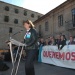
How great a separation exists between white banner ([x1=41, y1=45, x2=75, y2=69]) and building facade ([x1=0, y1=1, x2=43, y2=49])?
1380 inches

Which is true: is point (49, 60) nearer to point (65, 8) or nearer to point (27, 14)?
point (65, 8)

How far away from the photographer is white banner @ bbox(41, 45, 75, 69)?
898 cm

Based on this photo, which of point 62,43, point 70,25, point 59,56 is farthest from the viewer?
point 70,25

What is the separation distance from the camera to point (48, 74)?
7.09 meters

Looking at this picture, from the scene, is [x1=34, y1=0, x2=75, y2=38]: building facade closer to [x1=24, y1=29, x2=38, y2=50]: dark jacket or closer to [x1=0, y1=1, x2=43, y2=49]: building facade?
[x1=0, y1=1, x2=43, y2=49]: building facade

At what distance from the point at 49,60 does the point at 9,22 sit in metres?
39.8

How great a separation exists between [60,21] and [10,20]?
25983mm

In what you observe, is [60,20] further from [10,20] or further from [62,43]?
[10,20]

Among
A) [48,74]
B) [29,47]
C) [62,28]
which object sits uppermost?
[62,28]

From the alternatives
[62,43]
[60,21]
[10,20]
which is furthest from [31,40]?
[10,20]

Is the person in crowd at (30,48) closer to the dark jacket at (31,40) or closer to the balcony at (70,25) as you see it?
the dark jacket at (31,40)

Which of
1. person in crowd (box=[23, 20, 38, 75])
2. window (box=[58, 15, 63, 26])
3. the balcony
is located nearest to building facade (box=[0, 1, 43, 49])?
window (box=[58, 15, 63, 26])

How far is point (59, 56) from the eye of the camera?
1001cm

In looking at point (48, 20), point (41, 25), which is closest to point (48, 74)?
point (48, 20)
